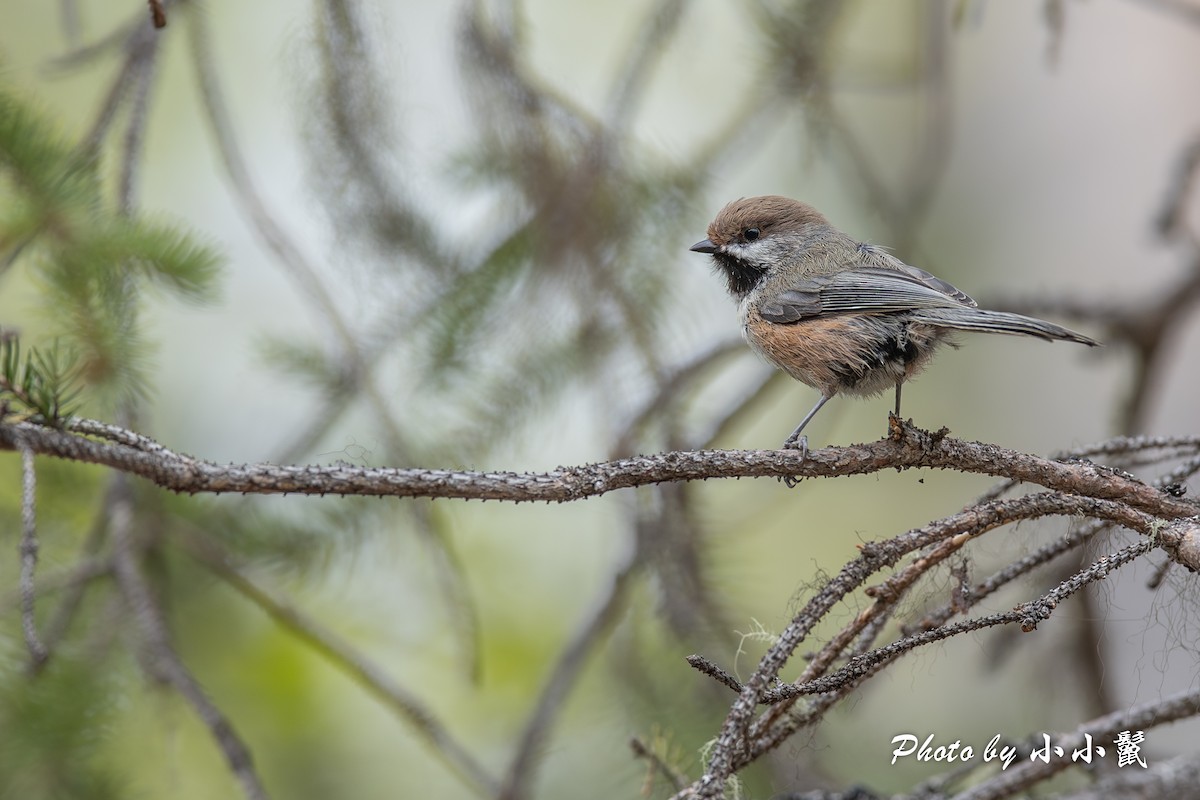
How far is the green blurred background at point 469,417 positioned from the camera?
2.59 metres

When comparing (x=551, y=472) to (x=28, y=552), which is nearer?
(x=28, y=552)

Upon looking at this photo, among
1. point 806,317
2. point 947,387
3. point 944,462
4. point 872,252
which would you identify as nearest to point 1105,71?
point 947,387

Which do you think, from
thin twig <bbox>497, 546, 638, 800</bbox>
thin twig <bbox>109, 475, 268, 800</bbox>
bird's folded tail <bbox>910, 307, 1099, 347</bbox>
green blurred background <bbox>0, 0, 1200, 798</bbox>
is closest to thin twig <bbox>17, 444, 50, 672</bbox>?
green blurred background <bbox>0, 0, 1200, 798</bbox>

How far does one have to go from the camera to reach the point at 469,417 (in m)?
3.14

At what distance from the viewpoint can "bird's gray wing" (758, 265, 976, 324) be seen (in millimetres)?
2691

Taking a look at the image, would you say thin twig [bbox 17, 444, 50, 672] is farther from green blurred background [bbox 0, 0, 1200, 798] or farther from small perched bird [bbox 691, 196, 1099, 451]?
small perched bird [bbox 691, 196, 1099, 451]

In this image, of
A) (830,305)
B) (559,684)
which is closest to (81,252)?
(559,684)

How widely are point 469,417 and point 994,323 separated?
1.52 m

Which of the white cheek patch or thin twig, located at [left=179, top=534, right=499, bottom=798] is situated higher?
the white cheek patch

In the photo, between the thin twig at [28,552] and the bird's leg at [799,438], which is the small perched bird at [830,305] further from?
the thin twig at [28,552]

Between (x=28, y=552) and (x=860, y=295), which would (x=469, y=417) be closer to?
(x=860, y=295)

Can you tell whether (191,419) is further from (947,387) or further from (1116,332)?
(947,387)

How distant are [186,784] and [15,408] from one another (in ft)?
8.16

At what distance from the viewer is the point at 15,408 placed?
1.42 m
